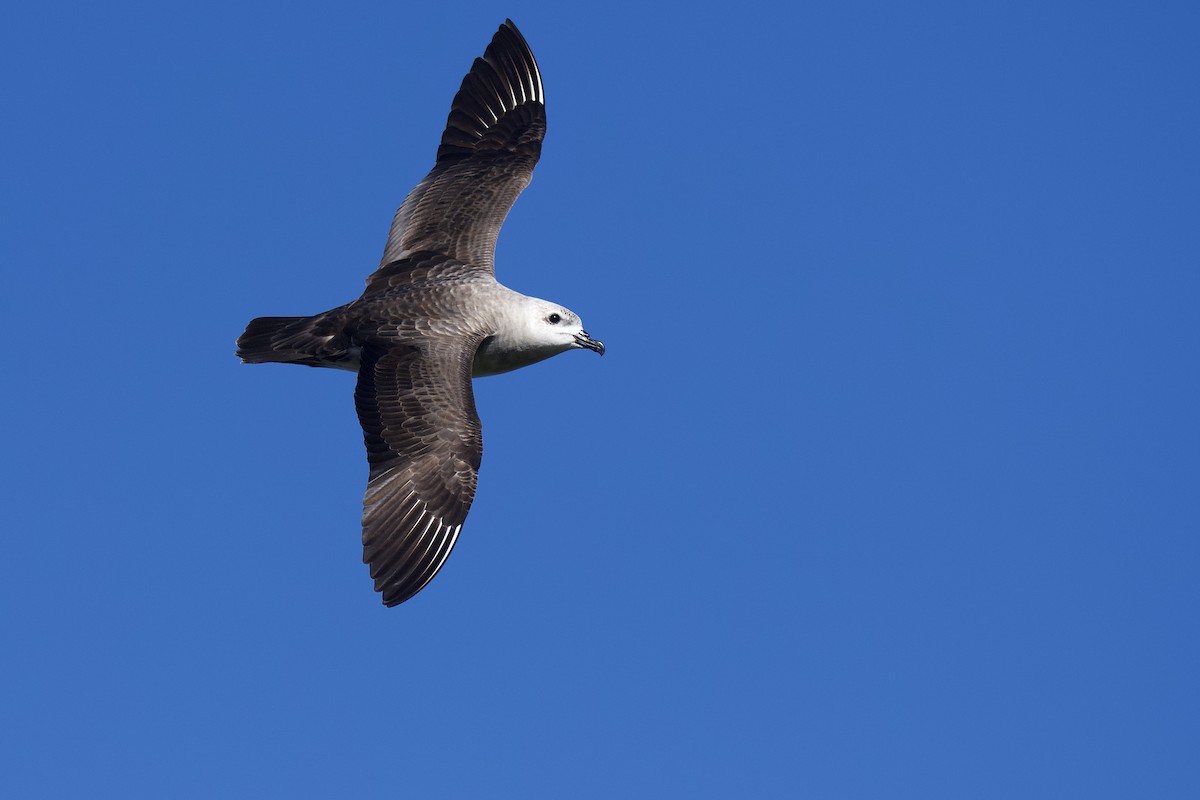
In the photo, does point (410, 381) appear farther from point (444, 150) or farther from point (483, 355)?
point (444, 150)

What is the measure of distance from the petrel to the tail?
0.04 ft

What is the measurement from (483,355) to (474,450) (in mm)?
1504

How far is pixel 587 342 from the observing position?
1323 centimetres

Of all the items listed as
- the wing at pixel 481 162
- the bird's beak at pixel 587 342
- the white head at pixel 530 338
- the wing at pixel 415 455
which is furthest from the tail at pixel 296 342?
the bird's beak at pixel 587 342

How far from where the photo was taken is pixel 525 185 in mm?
14320

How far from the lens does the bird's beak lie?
13.2 meters

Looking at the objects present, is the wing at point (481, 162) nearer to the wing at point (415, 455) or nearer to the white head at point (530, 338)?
the white head at point (530, 338)

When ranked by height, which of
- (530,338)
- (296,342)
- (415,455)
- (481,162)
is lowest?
(415,455)

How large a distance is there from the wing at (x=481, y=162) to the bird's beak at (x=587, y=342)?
3.64 ft

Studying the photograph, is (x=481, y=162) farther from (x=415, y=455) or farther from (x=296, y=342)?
(x=415, y=455)

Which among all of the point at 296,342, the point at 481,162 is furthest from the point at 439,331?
the point at 481,162

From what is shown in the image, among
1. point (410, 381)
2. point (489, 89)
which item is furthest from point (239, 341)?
point (489, 89)

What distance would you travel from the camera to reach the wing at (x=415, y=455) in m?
11.1

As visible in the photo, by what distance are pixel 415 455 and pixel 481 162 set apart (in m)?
4.07
